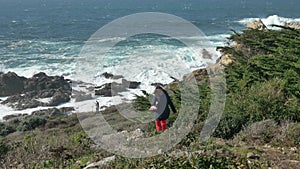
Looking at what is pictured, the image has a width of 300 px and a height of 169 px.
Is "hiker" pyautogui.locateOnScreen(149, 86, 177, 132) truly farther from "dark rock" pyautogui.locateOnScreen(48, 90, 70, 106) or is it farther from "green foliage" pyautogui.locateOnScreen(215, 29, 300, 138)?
"dark rock" pyautogui.locateOnScreen(48, 90, 70, 106)

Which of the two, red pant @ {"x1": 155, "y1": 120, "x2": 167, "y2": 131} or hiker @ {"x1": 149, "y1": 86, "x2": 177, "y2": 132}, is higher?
hiker @ {"x1": 149, "y1": 86, "x2": 177, "y2": 132}

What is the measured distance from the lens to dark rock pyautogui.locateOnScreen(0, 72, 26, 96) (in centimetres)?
2816

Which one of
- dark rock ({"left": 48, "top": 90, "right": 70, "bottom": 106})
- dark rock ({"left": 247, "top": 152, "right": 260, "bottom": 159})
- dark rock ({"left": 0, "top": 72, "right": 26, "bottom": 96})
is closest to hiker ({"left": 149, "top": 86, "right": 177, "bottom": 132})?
dark rock ({"left": 247, "top": 152, "right": 260, "bottom": 159})

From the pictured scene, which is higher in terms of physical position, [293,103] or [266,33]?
[266,33]

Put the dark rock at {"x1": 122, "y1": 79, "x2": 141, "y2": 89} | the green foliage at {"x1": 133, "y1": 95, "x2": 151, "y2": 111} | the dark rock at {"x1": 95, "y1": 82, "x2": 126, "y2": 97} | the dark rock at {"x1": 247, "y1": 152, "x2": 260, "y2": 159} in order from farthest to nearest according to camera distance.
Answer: the dark rock at {"x1": 95, "y1": 82, "x2": 126, "y2": 97}
the dark rock at {"x1": 122, "y1": 79, "x2": 141, "y2": 89}
the green foliage at {"x1": 133, "y1": 95, "x2": 151, "y2": 111}
the dark rock at {"x1": 247, "y1": 152, "x2": 260, "y2": 159}

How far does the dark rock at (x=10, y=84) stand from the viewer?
28.2 m

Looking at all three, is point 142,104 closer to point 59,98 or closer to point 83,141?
point 83,141

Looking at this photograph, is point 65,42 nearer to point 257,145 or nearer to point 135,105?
point 135,105

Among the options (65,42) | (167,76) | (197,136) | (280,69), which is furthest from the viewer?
(65,42)

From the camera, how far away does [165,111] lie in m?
9.55

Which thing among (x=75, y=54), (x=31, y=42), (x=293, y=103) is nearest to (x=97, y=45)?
(x=75, y=54)

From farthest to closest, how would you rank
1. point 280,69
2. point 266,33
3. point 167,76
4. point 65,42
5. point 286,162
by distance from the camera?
point 65,42 → point 167,76 → point 266,33 → point 280,69 → point 286,162

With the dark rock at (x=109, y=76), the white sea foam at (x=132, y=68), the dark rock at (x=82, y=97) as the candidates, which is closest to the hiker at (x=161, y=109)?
the white sea foam at (x=132, y=68)

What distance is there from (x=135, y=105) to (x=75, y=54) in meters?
23.2
